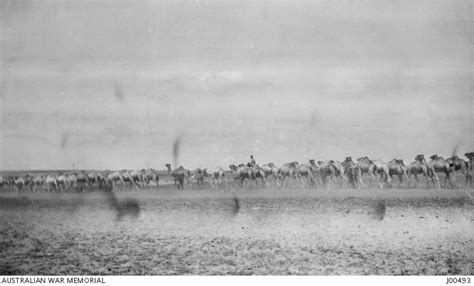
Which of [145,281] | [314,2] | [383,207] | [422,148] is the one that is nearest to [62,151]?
[145,281]

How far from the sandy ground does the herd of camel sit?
776mm

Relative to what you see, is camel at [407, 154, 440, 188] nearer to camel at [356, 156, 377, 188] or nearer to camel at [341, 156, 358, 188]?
camel at [356, 156, 377, 188]

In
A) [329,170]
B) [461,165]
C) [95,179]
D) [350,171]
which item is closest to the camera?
[461,165]

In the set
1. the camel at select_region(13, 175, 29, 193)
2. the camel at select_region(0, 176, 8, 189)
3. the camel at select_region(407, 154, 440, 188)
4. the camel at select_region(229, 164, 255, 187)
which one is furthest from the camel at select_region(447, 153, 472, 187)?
the camel at select_region(0, 176, 8, 189)

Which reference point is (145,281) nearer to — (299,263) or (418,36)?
(299,263)

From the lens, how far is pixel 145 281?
21.8 ft

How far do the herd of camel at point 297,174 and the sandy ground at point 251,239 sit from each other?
0.78m

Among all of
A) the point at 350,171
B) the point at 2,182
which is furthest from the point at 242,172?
the point at 2,182

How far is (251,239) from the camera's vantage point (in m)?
7.26

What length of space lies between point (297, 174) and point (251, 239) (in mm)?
5768

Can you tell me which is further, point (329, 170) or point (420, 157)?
A: point (329, 170)

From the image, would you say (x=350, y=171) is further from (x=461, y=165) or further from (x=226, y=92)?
(x=226, y=92)

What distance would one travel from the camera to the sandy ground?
22.1 ft

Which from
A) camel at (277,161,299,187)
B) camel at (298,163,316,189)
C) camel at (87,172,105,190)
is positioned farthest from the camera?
camel at (277,161,299,187)
